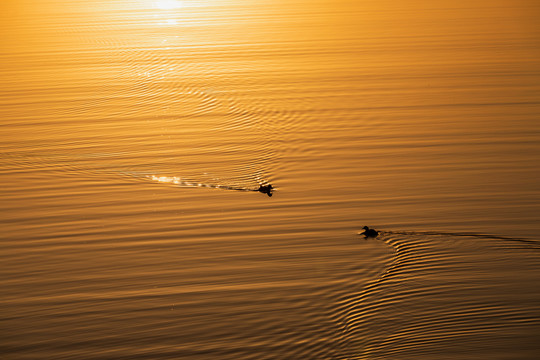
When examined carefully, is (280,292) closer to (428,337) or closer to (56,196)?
(428,337)

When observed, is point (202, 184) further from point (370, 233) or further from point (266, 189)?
point (370, 233)

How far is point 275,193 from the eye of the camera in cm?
336

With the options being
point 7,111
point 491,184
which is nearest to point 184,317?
point 491,184

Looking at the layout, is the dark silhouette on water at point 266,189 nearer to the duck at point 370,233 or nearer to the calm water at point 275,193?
the calm water at point 275,193

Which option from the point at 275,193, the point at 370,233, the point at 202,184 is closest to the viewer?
the point at 370,233

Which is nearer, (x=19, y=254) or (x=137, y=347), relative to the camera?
(x=137, y=347)

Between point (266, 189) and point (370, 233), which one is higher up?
point (266, 189)

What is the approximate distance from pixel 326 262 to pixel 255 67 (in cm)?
232

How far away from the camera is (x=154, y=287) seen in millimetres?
2762

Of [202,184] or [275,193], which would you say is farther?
[202,184]

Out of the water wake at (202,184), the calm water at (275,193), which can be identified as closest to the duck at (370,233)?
the calm water at (275,193)

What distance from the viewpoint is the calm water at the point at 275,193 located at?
8.30 ft

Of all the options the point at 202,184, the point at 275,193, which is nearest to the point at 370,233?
the point at 275,193

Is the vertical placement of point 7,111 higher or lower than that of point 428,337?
higher
